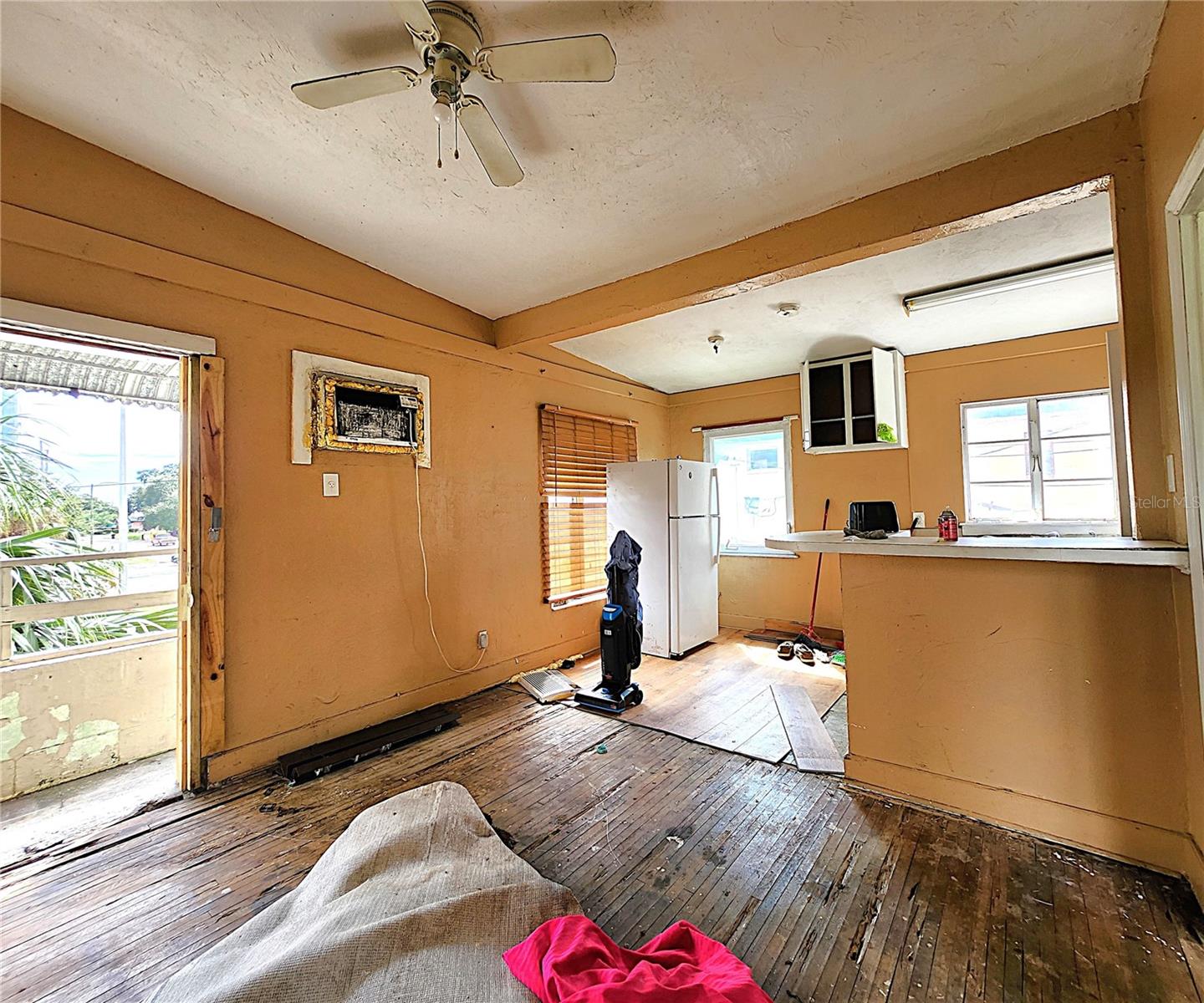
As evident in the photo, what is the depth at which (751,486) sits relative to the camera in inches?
219

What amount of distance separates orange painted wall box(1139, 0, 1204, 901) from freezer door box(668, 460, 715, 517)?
2.89m

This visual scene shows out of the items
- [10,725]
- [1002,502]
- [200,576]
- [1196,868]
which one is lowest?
[1196,868]

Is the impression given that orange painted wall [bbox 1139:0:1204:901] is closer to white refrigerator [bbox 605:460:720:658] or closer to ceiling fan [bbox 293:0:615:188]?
ceiling fan [bbox 293:0:615:188]

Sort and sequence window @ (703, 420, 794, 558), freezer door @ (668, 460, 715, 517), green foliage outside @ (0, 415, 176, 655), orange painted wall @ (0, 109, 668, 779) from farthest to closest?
window @ (703, 420, 794, 558)
freezer door @ (668, 460, 715, 517)
green foliage outside @ (0, 415, 176, 655)
orange painted wall @ (0, 109, 668, 779)

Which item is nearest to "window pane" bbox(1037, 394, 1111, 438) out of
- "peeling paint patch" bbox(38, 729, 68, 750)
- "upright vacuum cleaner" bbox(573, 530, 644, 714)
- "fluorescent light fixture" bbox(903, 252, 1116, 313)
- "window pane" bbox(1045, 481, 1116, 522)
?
"window pane" bbox(1045, 481, 1116, 522)

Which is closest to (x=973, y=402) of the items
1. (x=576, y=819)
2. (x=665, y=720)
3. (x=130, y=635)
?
(x=665, y=720)

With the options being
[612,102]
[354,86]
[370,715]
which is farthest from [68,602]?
[612,102]

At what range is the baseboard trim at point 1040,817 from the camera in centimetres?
180

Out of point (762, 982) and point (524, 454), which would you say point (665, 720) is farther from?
point (524, 454)

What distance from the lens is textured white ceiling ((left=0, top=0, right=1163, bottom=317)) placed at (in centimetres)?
158

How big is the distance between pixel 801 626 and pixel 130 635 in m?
5.19

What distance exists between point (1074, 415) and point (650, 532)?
3324 millimetres

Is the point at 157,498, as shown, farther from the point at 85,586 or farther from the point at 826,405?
the point at 826,405

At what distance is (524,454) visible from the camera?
4.08 metres
